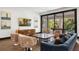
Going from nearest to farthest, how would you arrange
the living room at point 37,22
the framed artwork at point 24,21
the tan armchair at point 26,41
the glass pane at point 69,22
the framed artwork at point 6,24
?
1. the glass pane at point 69,22
2. the living room at point 37,22
3. the framed artwork at point 6,24
4. the framed artwork at point 24,21
5. the tan armchair at point 26,41

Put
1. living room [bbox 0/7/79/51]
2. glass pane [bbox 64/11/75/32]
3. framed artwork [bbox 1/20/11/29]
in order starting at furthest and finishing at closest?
framed artwork [bbox 1/20/11/29], living room [bbox 0/7/79/51], glass pane [bbox 64/11/75/32]

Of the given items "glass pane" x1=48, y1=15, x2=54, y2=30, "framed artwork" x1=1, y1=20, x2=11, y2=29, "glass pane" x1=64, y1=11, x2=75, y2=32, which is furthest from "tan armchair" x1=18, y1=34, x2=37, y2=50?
"glass pane" x1=64, y1=11, x2=75, y2=32

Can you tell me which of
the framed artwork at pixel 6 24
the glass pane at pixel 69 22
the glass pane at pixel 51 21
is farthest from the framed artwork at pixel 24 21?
the glass pane at pixel 69 22

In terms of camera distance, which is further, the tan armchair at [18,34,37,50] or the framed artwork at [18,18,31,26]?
the tan armchair at [18,34,37,50]

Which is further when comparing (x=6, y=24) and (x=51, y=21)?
(x=6, y=24)

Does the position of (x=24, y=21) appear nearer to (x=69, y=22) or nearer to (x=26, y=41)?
(x=26, y=41)

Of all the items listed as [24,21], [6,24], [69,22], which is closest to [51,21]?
[69,22]

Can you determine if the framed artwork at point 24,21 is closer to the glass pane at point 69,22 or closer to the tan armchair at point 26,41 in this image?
the tan armchair at point 26,41

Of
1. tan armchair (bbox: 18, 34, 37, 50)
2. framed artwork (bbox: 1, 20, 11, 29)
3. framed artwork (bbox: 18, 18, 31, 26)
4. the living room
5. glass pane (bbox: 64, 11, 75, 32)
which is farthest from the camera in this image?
tan armchair (bbox: 18, 34, 37, 50)

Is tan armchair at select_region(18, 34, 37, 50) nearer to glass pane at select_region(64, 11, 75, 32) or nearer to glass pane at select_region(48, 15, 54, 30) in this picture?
glass pane at select_region(48, 15, 54, 30)

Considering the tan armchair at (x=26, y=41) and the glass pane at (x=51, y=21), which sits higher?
the glass pane at (x=51, y=21)
